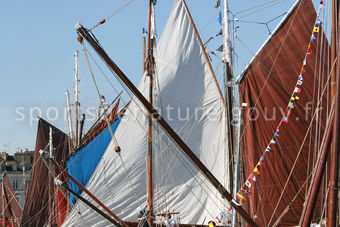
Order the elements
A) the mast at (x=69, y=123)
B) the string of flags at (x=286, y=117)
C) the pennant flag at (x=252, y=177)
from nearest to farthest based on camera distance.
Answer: the string of flags at (x=286, y=117) < the pennant flag at (x=252, y=177) < the mast at (x=69, y=123)

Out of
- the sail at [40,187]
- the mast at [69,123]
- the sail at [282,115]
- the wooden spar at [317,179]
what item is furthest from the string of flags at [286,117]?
the mast at [69,123]

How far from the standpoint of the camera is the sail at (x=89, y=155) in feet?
111

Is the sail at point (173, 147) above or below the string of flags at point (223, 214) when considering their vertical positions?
above

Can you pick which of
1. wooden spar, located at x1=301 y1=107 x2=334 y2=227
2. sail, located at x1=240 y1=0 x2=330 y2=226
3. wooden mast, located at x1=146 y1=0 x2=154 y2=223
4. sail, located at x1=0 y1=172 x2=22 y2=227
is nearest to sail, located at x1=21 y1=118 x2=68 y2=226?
sail, located at x1=0 y1=172 x2=22 y2=227

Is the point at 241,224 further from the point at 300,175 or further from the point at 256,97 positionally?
the point at 256,97

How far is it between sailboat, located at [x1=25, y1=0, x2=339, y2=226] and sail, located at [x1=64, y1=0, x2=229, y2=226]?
0.15 ft

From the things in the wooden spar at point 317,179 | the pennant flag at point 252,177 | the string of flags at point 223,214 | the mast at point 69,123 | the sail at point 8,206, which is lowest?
the sail at point 8,206

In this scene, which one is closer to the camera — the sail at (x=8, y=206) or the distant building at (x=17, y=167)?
the sail at (x=8, y=206)

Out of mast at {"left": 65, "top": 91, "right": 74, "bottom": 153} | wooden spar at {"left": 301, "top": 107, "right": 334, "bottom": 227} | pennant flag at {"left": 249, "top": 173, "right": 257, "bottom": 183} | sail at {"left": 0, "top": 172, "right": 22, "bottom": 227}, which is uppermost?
mast at {"left": 65, "top": 91, "right": 74, "bottom": 153}

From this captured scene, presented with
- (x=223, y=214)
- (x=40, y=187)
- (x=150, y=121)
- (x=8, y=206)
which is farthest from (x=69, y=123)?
(x=223, y=214)

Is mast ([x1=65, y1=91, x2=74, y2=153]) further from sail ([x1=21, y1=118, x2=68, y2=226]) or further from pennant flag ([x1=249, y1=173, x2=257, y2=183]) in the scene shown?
pennant flag ([x1=249, y1=173, x2=257, y2=183])

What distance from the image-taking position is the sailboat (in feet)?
92.3

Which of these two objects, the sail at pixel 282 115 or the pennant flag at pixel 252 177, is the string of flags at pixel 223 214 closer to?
the sail at pixel 282 115

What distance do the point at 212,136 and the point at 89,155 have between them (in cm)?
713
